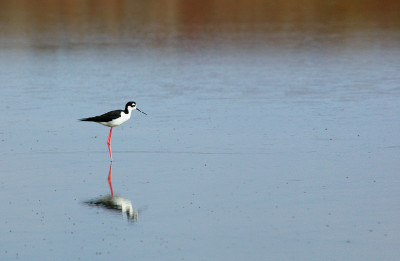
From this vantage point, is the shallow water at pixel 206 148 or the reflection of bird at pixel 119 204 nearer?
the shallow water at pixel 206 148

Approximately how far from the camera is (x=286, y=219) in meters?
11.0

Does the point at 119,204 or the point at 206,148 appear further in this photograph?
the point at 206,148

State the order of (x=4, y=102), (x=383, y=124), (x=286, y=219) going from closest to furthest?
(x=286, y=219), (x=383, y=124), (x=4, y=102)

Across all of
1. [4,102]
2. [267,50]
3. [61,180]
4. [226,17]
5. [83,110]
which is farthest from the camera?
[226,17]

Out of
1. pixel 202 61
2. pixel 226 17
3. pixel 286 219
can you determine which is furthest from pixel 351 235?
pixel 226 17

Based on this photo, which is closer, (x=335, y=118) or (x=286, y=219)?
(x=286, y=219)

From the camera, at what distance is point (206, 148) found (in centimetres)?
1548

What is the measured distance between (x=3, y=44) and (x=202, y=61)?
9782 millimetres

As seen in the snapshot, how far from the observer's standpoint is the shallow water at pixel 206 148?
33.7 feet

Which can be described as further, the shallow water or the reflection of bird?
the reflection of bird

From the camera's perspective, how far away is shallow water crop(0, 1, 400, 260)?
405 inches

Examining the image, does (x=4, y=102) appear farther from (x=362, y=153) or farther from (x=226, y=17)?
(x=226, y=17)

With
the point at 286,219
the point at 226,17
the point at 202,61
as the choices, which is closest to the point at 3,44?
the point at 202,61

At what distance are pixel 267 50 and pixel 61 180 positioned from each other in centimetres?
1948
